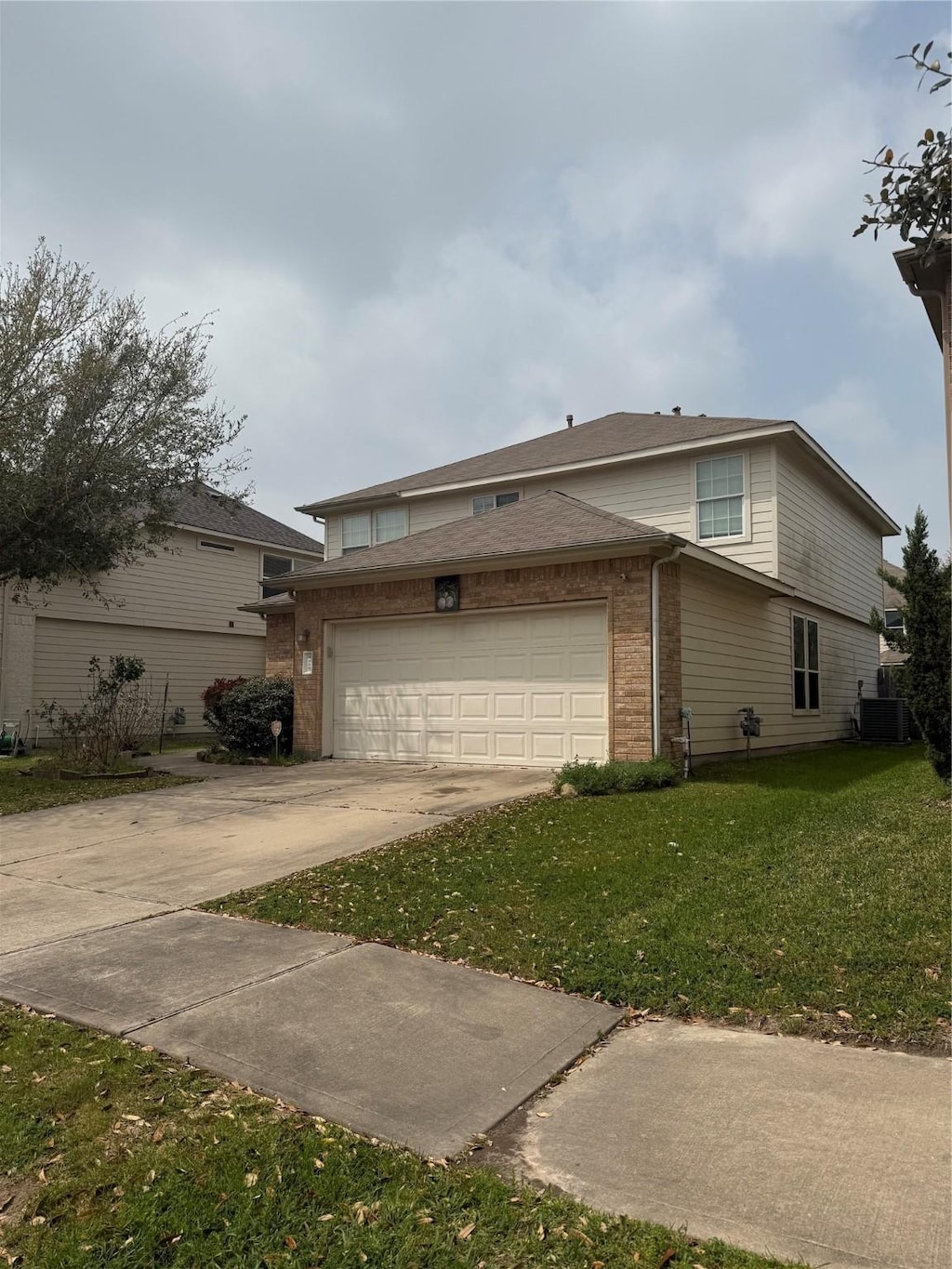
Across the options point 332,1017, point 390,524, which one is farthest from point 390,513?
point 332,1017

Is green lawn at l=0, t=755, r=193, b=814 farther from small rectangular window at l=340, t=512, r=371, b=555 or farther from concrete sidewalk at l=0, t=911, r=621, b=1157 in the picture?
small rectangular window at l=340, t=512, r=371, b=555

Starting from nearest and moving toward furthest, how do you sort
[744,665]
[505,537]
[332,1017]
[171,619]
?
[332,1017] < [505,537] < [744,665] < [171,619]

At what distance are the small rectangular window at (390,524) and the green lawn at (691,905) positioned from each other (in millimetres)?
11628

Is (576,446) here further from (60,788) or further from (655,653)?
(60,788)

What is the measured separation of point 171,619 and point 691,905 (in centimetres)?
1852

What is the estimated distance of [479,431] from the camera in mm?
22453

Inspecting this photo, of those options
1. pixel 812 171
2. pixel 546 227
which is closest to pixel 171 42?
pixel 546 227

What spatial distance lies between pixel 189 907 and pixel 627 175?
699 centimetres

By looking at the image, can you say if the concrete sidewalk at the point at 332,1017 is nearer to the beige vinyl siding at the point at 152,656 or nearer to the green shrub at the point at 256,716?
the green shrub at the point at 256,716

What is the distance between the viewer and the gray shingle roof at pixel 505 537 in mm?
11109

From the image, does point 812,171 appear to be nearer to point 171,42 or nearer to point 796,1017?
point 796,1017

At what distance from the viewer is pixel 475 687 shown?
12.3 metres

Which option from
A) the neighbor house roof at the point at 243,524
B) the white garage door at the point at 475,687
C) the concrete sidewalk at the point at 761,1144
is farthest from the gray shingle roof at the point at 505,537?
the concrete sidewalk at the point at 761,1144

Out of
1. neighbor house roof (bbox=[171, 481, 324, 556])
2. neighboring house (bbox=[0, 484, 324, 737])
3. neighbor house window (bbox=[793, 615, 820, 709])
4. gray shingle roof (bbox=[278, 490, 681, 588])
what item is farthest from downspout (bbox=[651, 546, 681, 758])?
neighbor house roof (bbox=[171, 481, 324, 556])
